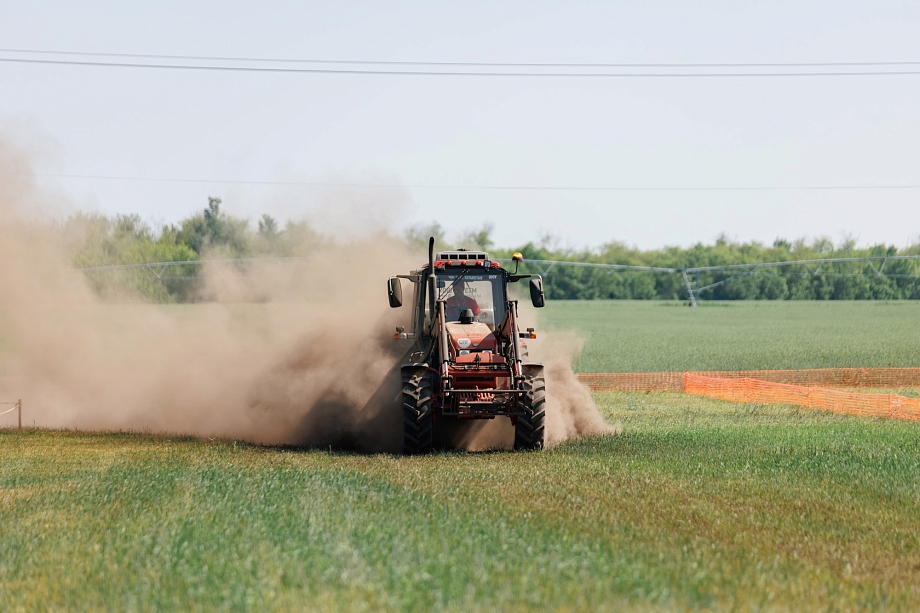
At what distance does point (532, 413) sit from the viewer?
639 inches

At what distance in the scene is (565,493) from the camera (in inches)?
474

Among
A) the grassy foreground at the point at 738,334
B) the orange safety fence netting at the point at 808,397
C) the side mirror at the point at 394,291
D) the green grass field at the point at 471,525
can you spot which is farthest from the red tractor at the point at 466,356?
the orange safety fence netting at the point at 808,397

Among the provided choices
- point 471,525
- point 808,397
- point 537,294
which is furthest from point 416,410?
point 808,397

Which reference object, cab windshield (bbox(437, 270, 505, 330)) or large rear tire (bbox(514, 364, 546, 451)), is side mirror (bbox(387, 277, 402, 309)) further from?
large rear tire (bbox(514, 364, 546, 451))

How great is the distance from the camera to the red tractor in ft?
52.5

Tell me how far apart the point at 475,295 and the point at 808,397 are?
16280 millimetres

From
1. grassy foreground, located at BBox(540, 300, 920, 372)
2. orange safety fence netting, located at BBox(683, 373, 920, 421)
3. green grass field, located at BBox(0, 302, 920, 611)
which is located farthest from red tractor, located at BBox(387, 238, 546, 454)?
orange safety fence netting, located at BBox(683, 373, 920, 421)

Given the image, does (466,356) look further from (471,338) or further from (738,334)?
(738,334)

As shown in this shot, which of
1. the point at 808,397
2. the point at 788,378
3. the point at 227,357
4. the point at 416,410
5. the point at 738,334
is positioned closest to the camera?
the point at 416,410

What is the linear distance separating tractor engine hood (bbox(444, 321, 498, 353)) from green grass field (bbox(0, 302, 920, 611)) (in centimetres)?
183

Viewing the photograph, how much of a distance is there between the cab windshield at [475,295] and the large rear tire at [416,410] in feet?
5.16

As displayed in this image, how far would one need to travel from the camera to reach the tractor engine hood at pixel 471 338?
1666cm

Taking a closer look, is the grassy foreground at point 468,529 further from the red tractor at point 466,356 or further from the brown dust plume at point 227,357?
the brown dust plume at point 227,357

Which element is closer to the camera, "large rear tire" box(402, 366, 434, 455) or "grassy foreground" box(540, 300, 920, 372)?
"large rear tire" box(402, 366, 434, 455)
